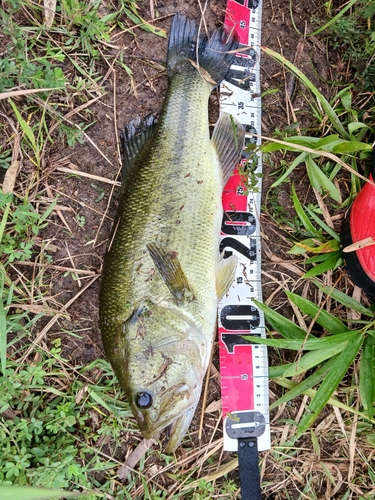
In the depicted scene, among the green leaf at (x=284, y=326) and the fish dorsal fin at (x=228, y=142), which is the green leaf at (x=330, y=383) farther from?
the fish dorsal fin at (x=228, y=142)

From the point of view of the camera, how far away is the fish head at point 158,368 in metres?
2.48

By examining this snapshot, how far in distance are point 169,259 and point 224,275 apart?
46 centimetres

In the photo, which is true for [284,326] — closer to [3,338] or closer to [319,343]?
[319,343]

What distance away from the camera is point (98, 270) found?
3.17m

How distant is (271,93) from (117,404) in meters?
2.57

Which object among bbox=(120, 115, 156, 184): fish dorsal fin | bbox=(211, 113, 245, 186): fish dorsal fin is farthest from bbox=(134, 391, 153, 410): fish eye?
bbox=(211, 113, 245, 186): fish dorsal fin

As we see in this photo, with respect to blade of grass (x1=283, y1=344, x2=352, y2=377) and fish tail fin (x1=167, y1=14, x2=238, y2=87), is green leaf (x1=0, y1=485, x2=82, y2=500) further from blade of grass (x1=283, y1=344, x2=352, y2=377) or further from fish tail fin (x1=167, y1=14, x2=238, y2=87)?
fish tail fin (x1=167, y1=14, x2=238, y2=87)

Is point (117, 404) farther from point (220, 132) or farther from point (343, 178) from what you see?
point (343, 178)

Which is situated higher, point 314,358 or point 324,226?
point 324,226

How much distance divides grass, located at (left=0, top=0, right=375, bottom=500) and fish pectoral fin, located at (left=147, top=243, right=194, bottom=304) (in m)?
0.74

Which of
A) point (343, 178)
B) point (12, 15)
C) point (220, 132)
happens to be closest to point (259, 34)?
point (220, 132)

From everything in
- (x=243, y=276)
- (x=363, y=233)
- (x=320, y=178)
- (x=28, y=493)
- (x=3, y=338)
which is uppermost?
(x=320, y=178)

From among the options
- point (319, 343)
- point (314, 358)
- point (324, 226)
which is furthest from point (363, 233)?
point (314, 358)

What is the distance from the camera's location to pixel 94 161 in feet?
10.5
